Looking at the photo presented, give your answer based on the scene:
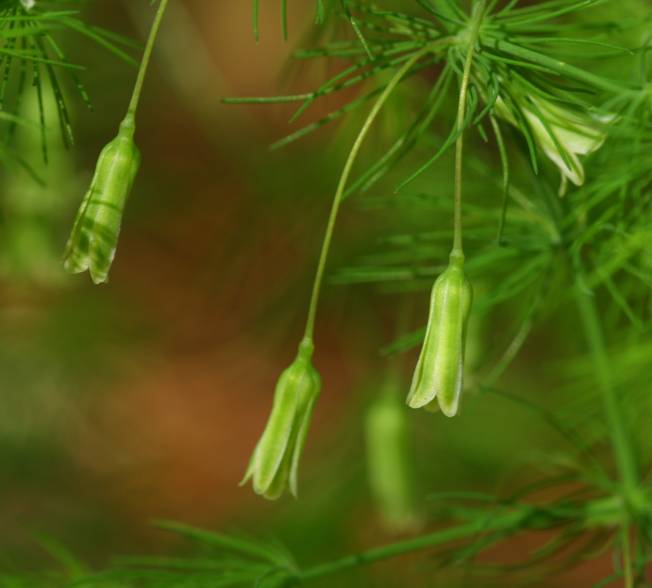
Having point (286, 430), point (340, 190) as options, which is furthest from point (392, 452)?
point (340, 190)

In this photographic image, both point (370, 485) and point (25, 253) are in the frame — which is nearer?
point (25, 253)

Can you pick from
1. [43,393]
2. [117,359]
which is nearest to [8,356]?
[43,393]

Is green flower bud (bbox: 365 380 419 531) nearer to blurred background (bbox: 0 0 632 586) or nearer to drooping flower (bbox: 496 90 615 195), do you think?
blurred background (bbox: 0 0 632 586)

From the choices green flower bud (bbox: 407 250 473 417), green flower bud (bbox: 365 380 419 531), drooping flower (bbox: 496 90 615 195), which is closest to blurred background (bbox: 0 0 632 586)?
green flower bud (bbox: 365 380 419 531)

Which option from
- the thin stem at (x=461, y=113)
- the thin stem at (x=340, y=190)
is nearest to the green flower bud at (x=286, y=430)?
the thin stem at (x=340, y=190)

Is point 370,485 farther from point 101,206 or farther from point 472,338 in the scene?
point 101,206

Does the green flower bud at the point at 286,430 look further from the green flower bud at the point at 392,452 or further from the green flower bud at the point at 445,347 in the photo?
the green flower bud at the point at 392,452
